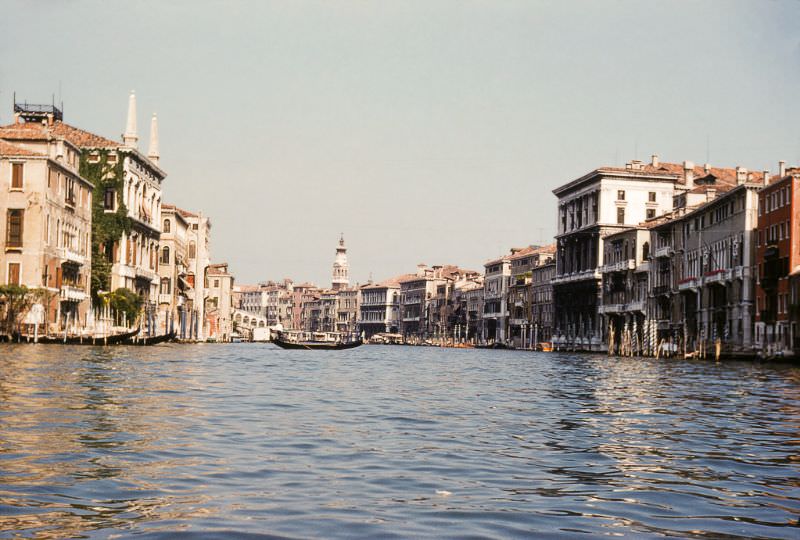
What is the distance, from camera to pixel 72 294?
58.0m

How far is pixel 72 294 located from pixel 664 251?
133 feet

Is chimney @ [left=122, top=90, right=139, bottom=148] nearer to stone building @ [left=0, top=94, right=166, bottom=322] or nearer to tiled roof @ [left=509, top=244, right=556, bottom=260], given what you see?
stone building @ [left=0, top=94, right=166, bottom=322]

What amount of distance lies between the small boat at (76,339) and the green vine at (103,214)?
9.19m

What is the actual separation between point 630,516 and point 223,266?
130179mm

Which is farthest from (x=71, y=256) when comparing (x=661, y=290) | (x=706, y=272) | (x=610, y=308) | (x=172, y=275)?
(x=610, y=308)

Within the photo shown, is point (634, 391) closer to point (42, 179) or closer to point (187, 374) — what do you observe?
point (187, 374)

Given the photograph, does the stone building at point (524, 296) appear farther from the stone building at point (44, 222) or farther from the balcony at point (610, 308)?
the stone building at point (44, 222)

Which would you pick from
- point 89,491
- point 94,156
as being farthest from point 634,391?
point 94,156

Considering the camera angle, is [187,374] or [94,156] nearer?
[187,374]

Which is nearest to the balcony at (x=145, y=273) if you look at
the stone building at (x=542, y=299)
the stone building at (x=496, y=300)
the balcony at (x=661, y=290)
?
the balcony at (x=661, y=290)

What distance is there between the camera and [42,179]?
174ft

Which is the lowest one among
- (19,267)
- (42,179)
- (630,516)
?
(630,516)

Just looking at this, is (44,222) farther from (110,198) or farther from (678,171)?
(678,171)

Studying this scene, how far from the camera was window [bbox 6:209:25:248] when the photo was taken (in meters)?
52.4
